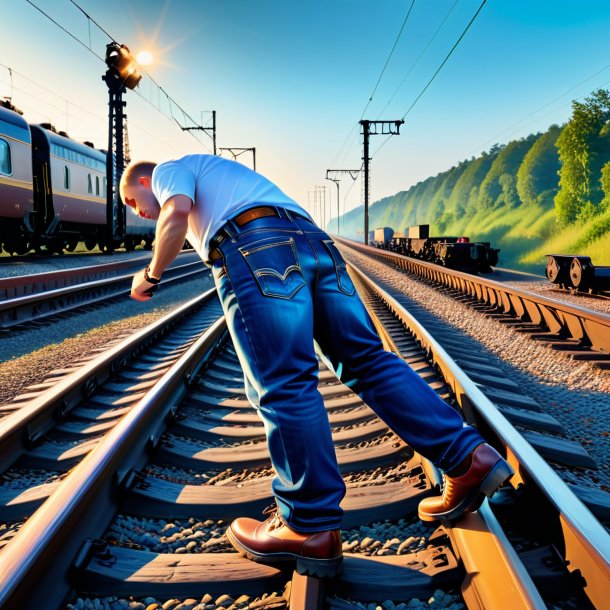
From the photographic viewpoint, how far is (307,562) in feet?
5.33

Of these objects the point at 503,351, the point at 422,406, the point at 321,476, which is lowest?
the point at 503,351

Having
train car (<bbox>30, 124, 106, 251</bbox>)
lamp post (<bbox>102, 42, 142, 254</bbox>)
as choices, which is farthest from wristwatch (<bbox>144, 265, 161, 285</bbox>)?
lamp post (<bbox>102, 42, 142, 254</bbox>)

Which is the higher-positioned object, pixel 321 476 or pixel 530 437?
pixel 321 476

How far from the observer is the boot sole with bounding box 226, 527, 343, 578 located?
5.30 ft

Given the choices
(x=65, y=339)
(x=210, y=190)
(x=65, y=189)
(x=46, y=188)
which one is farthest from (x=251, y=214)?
(x=65, y=189)

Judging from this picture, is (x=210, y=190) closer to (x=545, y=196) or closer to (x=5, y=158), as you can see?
(x=5, y=158)

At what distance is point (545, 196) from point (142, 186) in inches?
2839

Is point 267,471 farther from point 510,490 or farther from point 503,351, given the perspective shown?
point 503,351

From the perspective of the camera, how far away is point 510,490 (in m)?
2.08

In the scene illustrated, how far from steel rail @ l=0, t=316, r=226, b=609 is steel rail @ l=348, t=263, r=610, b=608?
1271 millimetres

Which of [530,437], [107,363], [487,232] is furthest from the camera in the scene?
[487,232]

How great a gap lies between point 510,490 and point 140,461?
1708 mm

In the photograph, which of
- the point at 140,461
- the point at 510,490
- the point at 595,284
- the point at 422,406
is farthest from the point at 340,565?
the point at 595,284

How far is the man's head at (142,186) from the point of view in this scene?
210 cm
